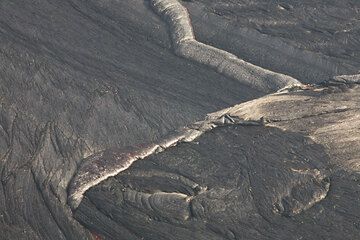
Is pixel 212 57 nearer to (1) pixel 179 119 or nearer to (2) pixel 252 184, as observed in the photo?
(1) pixel 179 119

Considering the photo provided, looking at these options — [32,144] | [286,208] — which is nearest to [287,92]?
[286,208]

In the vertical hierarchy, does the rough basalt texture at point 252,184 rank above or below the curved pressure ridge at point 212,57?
below

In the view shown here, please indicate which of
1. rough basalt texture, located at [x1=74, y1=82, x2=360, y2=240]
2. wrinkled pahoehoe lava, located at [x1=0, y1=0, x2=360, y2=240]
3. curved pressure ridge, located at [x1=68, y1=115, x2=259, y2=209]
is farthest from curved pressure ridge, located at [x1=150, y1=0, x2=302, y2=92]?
curved pressure ridge, located at [x1=68, y1=115, x2=259, y2=209]

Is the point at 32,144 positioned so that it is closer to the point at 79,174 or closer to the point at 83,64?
the point at 79,174

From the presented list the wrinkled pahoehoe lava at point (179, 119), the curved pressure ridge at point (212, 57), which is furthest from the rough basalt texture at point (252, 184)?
the curved pressure ridge at point (212, 57)

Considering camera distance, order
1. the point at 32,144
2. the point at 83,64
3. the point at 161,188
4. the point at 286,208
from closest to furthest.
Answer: the point at 286,208 < the point at 161,188 < the point at 32,144 < the point at 83,64

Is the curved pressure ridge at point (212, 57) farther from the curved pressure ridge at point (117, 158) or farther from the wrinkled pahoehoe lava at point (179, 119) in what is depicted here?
the curved pressure ridge at point (117, 158)

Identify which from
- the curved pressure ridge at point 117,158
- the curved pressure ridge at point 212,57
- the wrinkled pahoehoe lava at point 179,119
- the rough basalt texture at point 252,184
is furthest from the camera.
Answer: the curved pressure ridge at point 212,57

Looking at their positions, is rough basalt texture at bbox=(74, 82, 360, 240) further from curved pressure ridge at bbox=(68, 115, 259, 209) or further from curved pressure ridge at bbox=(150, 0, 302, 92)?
curved pressure ridge at bbox=(150, 0, 302, 92)
